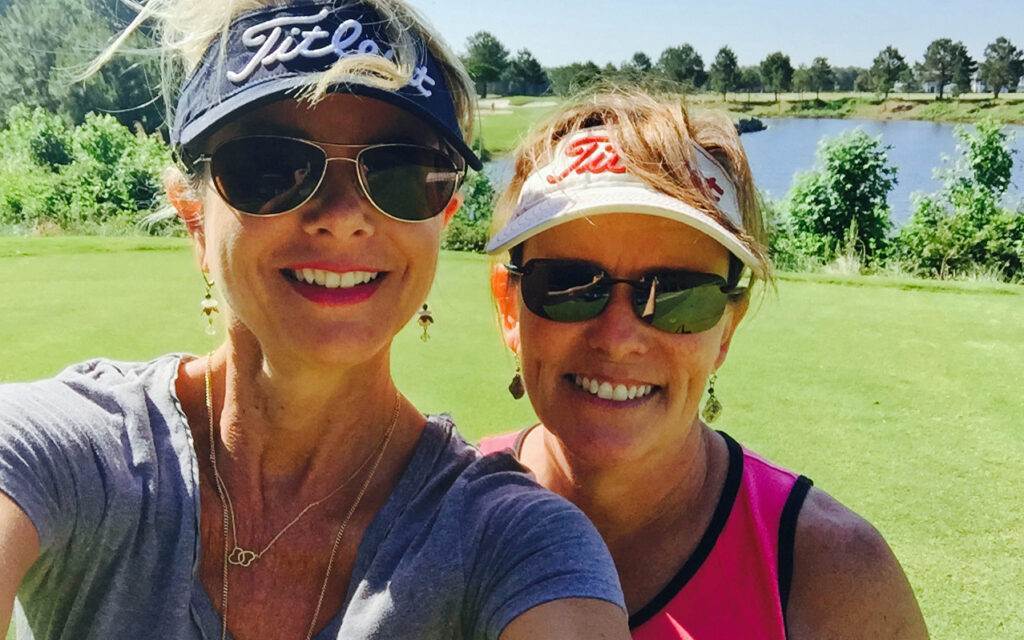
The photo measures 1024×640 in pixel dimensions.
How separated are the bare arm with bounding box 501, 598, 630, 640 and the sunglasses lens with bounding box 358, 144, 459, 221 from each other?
627 mm

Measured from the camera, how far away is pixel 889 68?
54.8 m

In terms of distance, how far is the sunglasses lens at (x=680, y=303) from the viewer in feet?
5.54

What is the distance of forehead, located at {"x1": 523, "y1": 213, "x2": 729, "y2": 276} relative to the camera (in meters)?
1.68

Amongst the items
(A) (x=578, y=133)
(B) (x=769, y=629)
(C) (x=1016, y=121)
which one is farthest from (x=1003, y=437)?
(C) (x=1016, y=121)

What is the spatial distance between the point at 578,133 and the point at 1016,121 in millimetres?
55048

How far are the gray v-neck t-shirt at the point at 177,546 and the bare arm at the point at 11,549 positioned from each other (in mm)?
13

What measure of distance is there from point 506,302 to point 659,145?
0.53 m

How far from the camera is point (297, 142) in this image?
1.27 metres

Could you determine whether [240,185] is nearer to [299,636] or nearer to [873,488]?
[299,636]

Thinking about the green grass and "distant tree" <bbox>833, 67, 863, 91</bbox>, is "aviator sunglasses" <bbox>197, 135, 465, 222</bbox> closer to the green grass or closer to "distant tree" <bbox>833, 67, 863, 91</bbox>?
the green grass

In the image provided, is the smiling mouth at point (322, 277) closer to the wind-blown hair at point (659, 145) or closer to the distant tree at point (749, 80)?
the wind-blown hair at point (659, 145)

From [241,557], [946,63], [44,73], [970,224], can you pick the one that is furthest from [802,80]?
[241,557]

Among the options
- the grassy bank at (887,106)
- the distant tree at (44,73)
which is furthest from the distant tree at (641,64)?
the grassy bank at (887,106)

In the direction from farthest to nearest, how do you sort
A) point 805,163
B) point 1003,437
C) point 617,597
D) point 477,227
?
1. point 805,163
2. point 477,227
3. point 1003,437
4. point 617,597
